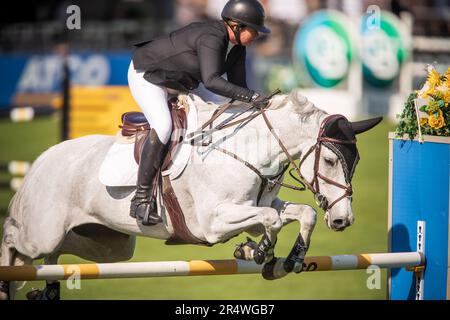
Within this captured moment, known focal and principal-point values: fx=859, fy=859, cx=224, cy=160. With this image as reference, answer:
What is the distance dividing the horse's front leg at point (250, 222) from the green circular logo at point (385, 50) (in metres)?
12.0

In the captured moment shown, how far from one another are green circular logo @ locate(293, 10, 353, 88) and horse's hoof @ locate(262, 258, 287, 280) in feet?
41.1

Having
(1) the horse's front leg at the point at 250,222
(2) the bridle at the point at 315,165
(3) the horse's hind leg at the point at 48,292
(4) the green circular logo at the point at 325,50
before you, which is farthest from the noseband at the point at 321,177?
(4) the green circular logo at the point at 325,50

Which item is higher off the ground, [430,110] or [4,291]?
[430,110]

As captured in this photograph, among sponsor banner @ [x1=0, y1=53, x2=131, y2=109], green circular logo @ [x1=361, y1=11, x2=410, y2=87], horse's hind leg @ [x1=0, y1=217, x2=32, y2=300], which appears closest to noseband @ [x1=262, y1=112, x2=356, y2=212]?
horse's hind leg @ [x1=0, y1=217, x2=32, y2=300]

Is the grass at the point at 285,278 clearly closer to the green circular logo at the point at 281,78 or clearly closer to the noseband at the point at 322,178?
the noseband at the point at 322,178

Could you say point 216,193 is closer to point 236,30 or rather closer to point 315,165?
point 315,165

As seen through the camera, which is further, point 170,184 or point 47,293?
point 47,293

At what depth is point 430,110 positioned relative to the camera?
5562mm

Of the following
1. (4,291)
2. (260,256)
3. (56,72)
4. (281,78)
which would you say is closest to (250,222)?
(260,256)

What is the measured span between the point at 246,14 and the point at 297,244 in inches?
55.1

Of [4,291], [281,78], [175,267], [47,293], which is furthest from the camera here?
[281,78]

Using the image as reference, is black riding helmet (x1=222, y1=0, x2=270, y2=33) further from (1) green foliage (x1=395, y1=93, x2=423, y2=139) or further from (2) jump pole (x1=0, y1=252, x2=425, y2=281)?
(2) jump pole (x1=0, y1=252, x2=425, y2=281)

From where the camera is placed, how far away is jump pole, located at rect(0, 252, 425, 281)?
4.87 meters
